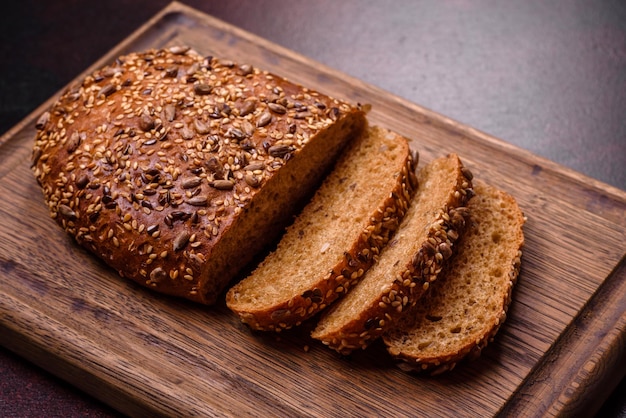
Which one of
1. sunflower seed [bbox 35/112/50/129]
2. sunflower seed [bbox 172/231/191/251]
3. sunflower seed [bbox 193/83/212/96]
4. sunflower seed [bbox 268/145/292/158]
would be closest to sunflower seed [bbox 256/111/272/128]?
sunflower seed [bbox 268/145/292/158]

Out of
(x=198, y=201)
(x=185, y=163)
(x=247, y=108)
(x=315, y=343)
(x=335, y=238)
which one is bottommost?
(x=315, y=343)

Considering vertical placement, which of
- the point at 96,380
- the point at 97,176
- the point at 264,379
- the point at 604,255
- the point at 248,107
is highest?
the point at 604,255

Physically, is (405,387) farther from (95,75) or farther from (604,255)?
(95,75)

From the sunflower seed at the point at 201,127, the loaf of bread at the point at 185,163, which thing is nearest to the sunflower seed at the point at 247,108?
the loaf of bread at the point at 185,163

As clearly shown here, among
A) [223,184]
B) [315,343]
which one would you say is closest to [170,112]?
[223,184]

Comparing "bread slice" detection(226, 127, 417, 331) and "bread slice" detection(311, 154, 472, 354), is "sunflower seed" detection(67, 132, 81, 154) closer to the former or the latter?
"bread slice" detection(226, 127, 417, 331)

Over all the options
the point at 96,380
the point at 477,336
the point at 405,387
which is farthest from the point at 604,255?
the point at 96,380

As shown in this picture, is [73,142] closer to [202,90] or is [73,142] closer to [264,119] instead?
[202,90]
